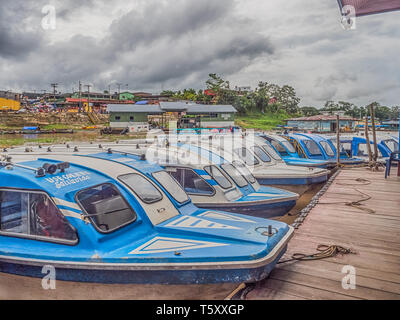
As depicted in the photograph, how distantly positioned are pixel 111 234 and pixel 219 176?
12.5ft

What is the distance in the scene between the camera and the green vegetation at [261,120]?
172 feet

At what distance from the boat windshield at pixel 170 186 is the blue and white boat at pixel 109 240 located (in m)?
0.57

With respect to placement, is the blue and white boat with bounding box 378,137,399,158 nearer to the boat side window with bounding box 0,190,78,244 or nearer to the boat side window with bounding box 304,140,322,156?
the boat side window with bounding box 304,140,322,156

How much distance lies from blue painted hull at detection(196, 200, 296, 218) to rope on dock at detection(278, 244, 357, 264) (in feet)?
7.18

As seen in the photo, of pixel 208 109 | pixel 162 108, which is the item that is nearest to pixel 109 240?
A: pixel 162 108

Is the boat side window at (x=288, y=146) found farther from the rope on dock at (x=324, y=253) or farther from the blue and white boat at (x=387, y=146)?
the rope on dock at (x=324, y=253)

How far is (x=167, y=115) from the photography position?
46.3 metres

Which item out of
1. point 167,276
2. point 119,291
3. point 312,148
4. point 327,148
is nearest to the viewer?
point 167,276

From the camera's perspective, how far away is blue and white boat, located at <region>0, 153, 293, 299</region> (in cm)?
374

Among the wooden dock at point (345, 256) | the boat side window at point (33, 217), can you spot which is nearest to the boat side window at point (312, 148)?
the wooden dock at point (345, 256)

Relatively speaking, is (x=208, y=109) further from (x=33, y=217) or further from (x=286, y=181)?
(x=33, y=217)

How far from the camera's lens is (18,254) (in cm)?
401

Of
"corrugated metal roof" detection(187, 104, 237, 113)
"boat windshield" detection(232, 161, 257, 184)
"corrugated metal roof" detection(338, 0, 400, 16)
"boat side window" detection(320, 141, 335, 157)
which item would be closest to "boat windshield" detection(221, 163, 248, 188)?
"boat windshield" detection(232, 161, 257, 184)

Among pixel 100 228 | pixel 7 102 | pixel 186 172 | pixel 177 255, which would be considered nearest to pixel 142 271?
pixel 177 255
